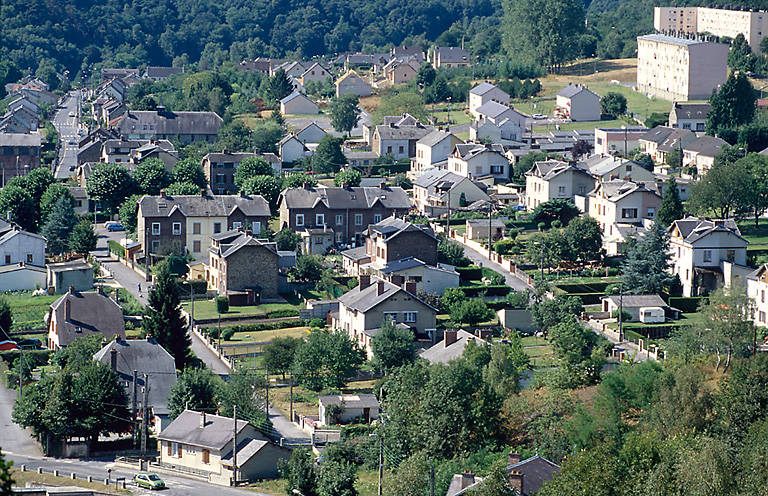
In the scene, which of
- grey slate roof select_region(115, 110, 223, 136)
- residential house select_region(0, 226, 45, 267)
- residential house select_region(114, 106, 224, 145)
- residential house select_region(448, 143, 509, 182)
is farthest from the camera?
grey slate roof select_region(115, 110, 223, 136)

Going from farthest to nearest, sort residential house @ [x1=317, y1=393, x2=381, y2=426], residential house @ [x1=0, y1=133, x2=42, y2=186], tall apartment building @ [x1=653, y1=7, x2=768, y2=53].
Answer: tall apartment building @ [x1=653, y1=7, x2=768, y2=53]
residential house @ [x1=0, y1=133, x2=42, y2=186]
residential house @ [x1=317, y1=393, x2=381, y2=426]

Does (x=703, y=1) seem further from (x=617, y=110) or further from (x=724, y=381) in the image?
(x=724, y=381)

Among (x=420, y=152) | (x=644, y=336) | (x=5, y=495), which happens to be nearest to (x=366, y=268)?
(x=644, y=336)

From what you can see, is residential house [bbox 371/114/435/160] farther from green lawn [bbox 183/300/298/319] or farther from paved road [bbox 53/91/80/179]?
green lawn [bbox 183/300/298/319]

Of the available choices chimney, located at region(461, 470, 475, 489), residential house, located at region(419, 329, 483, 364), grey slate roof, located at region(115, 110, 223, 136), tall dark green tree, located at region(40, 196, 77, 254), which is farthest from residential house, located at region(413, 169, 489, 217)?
chimney, located at region(461, 470, 475, 489)

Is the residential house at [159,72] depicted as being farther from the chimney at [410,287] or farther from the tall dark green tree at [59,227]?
the chimney at [410,287]

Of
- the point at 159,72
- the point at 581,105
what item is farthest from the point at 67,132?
the point at 581,105

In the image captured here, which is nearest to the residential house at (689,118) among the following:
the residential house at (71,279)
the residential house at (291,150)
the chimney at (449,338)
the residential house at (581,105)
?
the residential house at (581,105)

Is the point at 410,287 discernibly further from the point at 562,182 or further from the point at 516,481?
the point at 562,182
